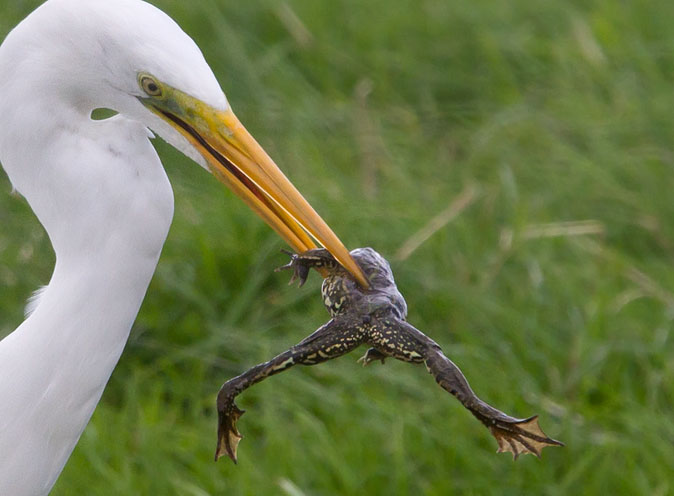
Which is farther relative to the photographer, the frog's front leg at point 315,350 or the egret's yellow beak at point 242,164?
the frog's front leg at point 315,350

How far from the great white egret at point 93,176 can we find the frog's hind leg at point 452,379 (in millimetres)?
123

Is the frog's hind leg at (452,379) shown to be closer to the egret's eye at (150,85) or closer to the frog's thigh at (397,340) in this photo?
the frog's thigh at (397,340)

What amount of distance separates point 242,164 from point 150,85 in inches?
6.8

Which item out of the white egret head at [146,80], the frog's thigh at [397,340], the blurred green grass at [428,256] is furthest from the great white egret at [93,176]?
the blurred green grass at [428,256]

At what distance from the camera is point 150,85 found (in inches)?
65.1

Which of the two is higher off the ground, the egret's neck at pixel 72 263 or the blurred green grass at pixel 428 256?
the egret's neck at pixel 72 263

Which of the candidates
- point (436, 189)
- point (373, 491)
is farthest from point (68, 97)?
point (436, 189)

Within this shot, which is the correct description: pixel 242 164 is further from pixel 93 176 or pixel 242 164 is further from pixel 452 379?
pixel 452 379

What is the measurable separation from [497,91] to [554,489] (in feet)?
6.89

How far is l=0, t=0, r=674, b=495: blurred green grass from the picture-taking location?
9.13ft

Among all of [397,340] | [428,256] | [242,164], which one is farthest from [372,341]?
[428,256]

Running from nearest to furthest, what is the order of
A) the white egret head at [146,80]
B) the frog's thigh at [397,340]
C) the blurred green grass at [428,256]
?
the white egret head at [146,80] < the frog's thigh at [397,340] < the blurred green grass at [428,256]

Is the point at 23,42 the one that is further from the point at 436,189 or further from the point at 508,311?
the point at 436,189

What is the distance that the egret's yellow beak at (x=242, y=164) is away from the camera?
5.46 ft
